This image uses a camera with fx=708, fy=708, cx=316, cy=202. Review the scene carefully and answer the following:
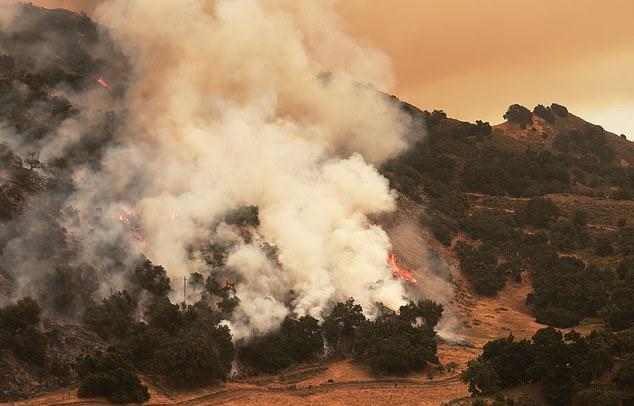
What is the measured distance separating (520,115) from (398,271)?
272ft

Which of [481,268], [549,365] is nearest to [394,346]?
[549,365]

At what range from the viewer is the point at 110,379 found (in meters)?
46.2

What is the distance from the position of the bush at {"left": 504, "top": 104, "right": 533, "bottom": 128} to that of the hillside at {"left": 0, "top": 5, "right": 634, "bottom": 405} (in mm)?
21050

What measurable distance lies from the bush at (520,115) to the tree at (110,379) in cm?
11928

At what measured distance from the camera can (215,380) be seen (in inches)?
2108

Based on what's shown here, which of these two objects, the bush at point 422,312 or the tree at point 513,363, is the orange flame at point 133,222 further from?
the tree at point 513,363

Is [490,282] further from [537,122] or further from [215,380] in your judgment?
[537,122]

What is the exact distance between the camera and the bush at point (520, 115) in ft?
495

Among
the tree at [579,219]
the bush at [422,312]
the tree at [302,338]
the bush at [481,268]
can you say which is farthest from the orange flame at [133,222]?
the tree at [579,219]

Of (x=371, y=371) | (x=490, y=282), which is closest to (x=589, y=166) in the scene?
(x=490, y=282)

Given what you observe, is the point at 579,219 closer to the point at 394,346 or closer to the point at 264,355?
the point at 394,346

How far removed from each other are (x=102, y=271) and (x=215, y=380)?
15536mm

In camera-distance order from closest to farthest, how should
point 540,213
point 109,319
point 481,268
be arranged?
point 109,319
point 481,268
point 540,213

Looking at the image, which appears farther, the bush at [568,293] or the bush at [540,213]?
the bush at [540,213]
